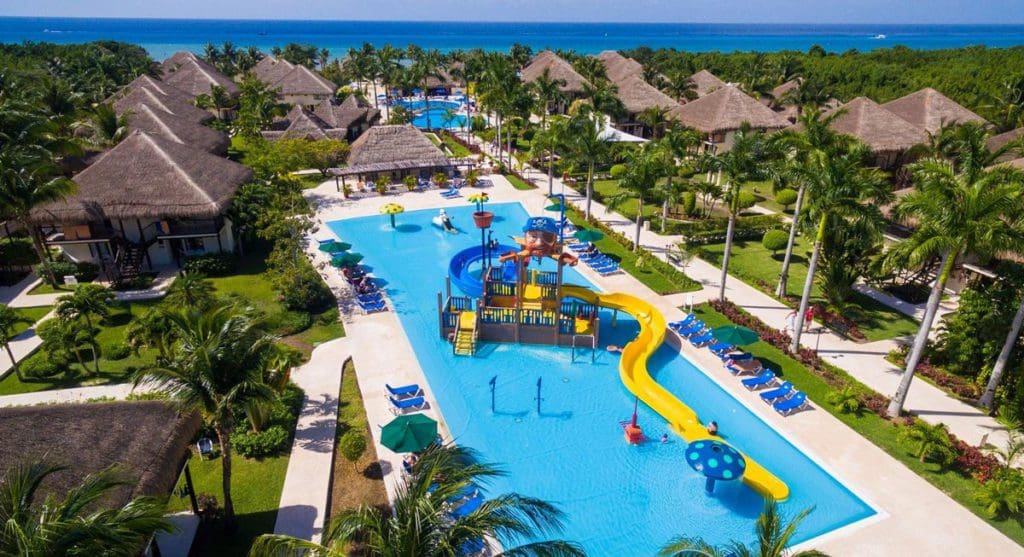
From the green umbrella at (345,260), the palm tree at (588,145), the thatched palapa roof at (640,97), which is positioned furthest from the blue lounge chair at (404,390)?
the thatched palapa roof at (640,97)

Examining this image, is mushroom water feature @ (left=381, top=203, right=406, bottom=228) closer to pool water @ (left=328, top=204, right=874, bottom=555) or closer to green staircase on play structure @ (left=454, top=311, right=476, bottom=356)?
pool water @ (left=328, top=204, right=874, bottom=555)

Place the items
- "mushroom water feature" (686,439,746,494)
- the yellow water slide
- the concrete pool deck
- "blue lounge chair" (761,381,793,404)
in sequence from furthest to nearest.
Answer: "blue lounge chair" (761,381,793,404) → the yellow water slide → "mushroom water feature" (686,439,746,494) → the concrete pool deck

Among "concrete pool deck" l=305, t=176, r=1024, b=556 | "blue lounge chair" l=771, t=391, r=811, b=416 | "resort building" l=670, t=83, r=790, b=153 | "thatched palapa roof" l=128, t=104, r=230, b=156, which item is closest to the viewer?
"concrete pool deck" l=305, t=176, r=1024, b=556

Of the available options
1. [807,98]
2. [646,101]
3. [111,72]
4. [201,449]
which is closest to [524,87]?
[646,101]

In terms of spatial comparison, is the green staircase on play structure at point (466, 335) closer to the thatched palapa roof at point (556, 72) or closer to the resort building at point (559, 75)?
the resort building at point (559, 75)

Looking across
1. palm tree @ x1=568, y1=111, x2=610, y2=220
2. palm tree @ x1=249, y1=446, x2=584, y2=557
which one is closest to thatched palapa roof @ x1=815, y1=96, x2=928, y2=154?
palm tree @ x1=568, y1=111, x2=610, y2=220

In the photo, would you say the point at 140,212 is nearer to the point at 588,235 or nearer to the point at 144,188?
the point at 144,188
